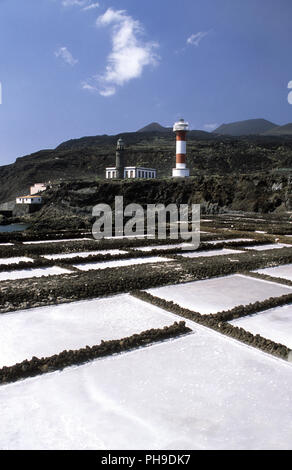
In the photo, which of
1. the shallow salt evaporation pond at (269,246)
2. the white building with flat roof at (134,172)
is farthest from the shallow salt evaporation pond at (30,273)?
the white building with flat roof at (134,172)

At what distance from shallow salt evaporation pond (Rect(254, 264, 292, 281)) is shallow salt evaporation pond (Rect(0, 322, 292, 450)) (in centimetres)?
579

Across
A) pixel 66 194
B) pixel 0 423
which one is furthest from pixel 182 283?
pixel 66 194

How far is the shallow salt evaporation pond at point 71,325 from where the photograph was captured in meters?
6.02

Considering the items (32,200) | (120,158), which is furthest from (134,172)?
(32,200)

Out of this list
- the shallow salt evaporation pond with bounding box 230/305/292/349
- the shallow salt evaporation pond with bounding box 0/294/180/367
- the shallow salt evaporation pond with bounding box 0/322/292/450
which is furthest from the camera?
the shallow salt evaporation pond with bounding box 230/305/292/349

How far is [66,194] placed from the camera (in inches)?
2702

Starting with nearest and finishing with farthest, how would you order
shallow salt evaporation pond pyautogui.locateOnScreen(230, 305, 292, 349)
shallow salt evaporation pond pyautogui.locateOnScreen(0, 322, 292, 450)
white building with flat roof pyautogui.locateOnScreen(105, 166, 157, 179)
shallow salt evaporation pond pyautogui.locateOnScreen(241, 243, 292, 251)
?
shallow salt evaporation pond pyautogui.locateOnScreen(0, 322, 292, 450), shallow salt evaporation pond pyautogui.locateOnScreen(230, 305, 292, 349), shallow salt evaporation pond pyautogui.locateOnScreen(241, 243, 292, 251), white building with flat roof pyautogui.locateOnScreen(105, 166, 157, 179)

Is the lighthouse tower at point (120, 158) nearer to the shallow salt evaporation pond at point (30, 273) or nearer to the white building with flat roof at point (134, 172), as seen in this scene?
the white building with flat roof at point (134, 172)

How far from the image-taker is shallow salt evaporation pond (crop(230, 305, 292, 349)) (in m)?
6.62

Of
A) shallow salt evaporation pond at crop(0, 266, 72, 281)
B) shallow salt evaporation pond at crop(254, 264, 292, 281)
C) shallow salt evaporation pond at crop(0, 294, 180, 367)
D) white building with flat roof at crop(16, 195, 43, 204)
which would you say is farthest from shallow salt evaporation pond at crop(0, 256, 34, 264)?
white building with flat roof at crop(16, 195, 43, 204)

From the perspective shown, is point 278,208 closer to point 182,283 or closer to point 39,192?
point 182,283

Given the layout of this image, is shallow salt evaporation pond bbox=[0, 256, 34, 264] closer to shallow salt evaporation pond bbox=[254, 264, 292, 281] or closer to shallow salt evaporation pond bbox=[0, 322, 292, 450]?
shallow salt evaporation pond bbox=[254, 264, 292, 281]

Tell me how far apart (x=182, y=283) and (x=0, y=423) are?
264 inches

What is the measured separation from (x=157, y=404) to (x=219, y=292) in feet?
17.1
